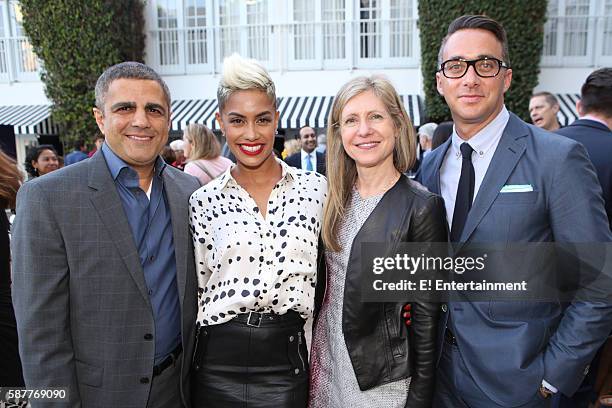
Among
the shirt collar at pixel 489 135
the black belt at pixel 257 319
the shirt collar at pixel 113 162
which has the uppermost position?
the shirt collar at pixel 489 135

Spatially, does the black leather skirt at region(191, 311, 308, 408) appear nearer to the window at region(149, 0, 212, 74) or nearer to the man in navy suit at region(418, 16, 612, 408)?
the man in navy suit at region(418, 16, 612, 408)

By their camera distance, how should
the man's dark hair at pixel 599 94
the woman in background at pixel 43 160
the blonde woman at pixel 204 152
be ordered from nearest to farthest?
the man's dark hair at pixel 599 94 < the blonde woman at pixel 204 152 < the woman in background at pixel 43 160

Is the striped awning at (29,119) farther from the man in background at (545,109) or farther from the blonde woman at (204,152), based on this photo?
the man in background at (545,109)

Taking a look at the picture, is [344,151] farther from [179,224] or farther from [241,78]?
[179,224]

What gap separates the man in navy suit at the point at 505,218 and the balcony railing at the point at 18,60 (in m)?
15.3

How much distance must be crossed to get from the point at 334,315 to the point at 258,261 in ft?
1.41

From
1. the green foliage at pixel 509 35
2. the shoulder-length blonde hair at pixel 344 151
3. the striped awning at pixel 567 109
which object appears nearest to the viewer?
the shoulder-length blonde hair at pixel 344 151

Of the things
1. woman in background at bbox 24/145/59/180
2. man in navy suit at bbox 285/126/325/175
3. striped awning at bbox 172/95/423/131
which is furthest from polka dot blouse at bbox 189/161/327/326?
striped awning at bbox 172/95/423/131

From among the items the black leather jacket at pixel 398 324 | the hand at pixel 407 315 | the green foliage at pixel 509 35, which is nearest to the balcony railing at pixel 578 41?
the green foliage at pixel 509 35

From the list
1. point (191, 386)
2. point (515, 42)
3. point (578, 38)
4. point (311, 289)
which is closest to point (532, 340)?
point (311, 289)

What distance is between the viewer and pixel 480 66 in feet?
6.54

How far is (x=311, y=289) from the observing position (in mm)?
2104

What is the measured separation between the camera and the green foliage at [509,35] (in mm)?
10234

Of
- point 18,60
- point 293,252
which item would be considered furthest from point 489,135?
point 18,60
